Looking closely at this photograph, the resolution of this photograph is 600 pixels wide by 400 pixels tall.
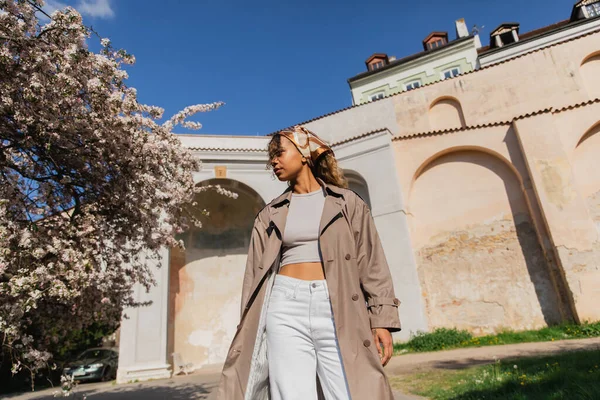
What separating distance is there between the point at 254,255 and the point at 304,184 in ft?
1.95

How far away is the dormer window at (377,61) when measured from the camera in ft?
90.1

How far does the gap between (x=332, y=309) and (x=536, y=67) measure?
1716cm

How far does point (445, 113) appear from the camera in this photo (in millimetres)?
16422

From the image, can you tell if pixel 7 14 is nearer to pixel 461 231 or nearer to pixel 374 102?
pixel 461 231

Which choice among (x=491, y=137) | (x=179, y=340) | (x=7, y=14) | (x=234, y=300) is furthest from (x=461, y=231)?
(x=7, y=14)

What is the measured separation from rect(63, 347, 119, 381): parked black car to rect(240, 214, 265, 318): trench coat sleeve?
Result: 1322 centimetres

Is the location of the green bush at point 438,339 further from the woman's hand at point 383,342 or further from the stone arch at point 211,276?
the woman's hand at point 383,342

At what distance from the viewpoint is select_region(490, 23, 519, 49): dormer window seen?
22.4 meters

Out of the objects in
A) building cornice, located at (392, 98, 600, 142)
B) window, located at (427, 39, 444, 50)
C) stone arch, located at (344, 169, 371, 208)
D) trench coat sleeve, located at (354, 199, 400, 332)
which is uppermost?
window, located at (427, 39, 444, 50)

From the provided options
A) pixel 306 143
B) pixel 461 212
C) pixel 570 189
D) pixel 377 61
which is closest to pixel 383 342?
pixel 306 143

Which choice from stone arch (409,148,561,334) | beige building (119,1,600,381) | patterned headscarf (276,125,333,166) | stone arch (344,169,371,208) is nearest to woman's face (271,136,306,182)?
patterned headscarf (276,125,333,166)

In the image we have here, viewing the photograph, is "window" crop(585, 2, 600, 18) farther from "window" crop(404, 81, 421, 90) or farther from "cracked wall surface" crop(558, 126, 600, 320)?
"cracked wall surface" crop(558, 126, 600, 320)

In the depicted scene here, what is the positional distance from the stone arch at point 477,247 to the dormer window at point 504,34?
45.4 ft

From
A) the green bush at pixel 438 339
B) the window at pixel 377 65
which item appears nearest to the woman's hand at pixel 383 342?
the green bush at pixel 438 339
